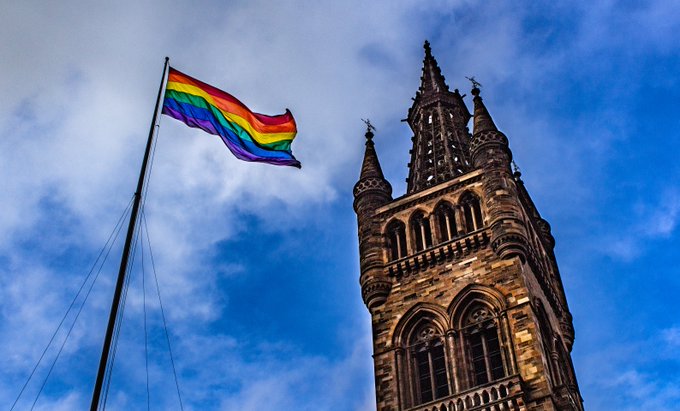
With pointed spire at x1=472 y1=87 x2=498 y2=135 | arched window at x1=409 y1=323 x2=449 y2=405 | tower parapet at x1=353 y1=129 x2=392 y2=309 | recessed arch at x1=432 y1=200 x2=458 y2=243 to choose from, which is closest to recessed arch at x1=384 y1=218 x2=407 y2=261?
tower parapet at x1=353 y1=129 x2=392 y2=309

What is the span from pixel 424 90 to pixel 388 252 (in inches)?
872

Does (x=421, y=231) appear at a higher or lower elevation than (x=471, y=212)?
lower

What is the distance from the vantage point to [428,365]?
131ft

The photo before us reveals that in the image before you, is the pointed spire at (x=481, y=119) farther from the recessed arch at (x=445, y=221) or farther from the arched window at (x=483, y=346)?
the arched window at (x=483, y=346)

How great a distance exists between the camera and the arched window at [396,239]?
1813 inches

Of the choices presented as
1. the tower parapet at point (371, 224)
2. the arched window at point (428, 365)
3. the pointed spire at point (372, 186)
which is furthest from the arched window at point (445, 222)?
the arched window at point (428, 365)

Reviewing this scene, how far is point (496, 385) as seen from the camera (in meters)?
36.4

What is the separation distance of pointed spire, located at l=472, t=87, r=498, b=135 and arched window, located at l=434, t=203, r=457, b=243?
6.20m

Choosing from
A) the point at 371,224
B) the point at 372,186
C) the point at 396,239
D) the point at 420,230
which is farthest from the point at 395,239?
the point at 372,186

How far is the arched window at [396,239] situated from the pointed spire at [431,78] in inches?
759

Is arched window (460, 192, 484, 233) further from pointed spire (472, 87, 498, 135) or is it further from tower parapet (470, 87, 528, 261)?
pointed spire (472, 87, 498, 135)

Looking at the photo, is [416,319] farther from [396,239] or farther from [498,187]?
[498,187]

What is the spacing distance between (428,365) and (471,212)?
376 inches

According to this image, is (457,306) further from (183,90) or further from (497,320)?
(183,90)
